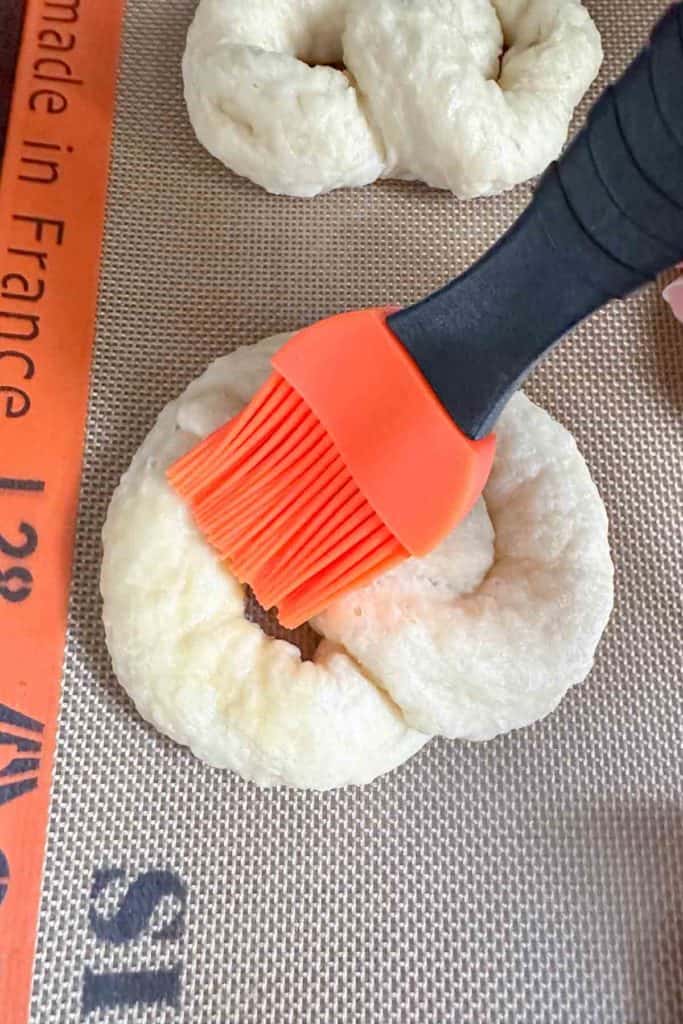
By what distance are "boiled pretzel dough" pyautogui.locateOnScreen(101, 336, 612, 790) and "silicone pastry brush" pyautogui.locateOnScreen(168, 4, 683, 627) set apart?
0.14ft

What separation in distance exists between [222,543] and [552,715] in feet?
0.93

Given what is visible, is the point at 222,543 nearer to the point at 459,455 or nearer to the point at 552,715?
the point at 459,455

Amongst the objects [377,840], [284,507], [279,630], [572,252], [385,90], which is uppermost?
[385,90]

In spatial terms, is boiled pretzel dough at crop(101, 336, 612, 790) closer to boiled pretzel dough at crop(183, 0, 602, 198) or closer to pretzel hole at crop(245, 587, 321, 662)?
pretzel hole at crop(245, 587, 321, 662)

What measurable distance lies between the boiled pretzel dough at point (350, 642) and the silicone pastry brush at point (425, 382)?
0.14ft

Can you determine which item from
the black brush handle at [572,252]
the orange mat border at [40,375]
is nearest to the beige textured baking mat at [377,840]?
the orange mat border at [40,375]

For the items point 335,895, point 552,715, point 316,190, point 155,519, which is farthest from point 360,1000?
point 316,190

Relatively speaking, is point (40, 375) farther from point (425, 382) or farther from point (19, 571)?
point (425, 382)

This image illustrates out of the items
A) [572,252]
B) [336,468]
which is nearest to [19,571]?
[336,468]

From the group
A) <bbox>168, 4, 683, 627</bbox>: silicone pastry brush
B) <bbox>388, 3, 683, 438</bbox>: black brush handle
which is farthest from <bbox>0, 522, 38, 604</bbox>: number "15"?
<bbox>388, 3, 683, 438</bbox>: black brush handle

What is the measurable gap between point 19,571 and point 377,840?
33cm

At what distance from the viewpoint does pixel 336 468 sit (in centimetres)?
53

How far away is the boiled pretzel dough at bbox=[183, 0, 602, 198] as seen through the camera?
0.73 meters

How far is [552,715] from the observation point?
Answer: 693 millimetres
